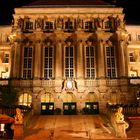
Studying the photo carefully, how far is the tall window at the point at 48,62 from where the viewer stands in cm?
4609

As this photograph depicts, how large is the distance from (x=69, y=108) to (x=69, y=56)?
9532mm

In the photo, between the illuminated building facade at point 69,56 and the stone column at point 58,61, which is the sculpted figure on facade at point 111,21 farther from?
the stone column at point 58,61

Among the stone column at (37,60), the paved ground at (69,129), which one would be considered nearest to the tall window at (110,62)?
the paved ground at (69,129)

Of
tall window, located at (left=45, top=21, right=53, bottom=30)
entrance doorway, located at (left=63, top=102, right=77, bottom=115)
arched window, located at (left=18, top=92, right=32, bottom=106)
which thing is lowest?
entrance doorway, located at (left=63, top=102, right=77, bottom=115)

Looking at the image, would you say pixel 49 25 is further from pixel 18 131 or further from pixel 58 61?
pixel 18 131

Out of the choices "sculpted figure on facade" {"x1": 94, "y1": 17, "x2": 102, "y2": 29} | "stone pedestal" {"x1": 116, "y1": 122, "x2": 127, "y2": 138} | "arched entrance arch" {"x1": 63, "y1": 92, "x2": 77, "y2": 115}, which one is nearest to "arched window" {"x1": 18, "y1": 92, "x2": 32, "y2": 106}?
"arched entrance arch" {"x1": 63, "y1": 92, "x2": 77, "y2": 115}

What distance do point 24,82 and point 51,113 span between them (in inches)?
279

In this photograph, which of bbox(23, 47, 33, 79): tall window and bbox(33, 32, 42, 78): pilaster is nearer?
bbox(33, 32, 42, 78): pilaster

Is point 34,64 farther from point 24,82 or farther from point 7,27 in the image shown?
point 7,27

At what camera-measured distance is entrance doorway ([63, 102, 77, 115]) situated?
4403cm

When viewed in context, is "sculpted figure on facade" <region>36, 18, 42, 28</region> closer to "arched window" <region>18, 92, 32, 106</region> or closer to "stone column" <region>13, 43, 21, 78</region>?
"stone column" <region>13, 43, 21, 78</region>

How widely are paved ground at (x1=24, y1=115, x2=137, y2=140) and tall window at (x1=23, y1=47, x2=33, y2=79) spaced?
11228 mm

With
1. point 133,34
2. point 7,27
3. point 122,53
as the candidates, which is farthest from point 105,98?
point 7,27

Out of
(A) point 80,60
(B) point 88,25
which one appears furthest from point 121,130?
(B) point 88,25
